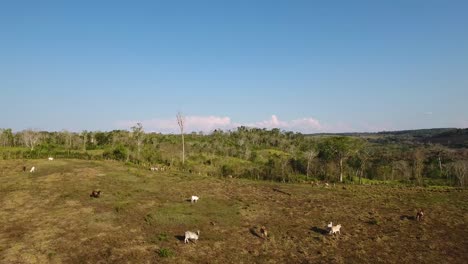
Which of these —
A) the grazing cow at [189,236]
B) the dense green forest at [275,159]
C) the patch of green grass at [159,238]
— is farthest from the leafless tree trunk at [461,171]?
the patch of green grass at [159,238]

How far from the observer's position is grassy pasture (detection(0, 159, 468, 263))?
2444 centimetres

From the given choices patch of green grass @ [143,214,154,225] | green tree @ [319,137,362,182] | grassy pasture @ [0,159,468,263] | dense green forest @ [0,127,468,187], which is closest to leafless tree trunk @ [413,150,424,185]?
dense green forest @ [0,127,468,187]

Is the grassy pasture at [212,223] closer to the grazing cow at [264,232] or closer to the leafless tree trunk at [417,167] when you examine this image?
the grazing cow at [264,232]

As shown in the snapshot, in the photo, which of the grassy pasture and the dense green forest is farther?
the dense green forest

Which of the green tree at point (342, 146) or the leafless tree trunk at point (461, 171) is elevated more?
the green tree at point (342, 146)

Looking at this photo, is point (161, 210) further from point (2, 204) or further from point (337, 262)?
point (337, 262)

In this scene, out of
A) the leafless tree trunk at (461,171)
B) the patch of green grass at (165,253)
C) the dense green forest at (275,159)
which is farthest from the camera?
the leafless tree trunk at (461,171)

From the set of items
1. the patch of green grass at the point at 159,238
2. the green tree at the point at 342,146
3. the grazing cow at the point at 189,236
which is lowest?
the patch of green grass at the point at 159,238

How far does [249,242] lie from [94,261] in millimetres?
11334

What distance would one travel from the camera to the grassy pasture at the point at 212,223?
962 inches

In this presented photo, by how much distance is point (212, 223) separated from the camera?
31.2m

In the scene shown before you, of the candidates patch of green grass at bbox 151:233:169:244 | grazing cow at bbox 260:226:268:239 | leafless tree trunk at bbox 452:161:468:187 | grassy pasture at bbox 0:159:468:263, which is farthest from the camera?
leafless tree trunk at bbox 452:161:468:187

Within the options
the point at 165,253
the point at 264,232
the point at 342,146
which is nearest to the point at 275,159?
the point at 342,146

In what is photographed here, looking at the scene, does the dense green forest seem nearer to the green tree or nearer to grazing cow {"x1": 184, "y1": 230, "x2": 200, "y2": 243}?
the green tree
